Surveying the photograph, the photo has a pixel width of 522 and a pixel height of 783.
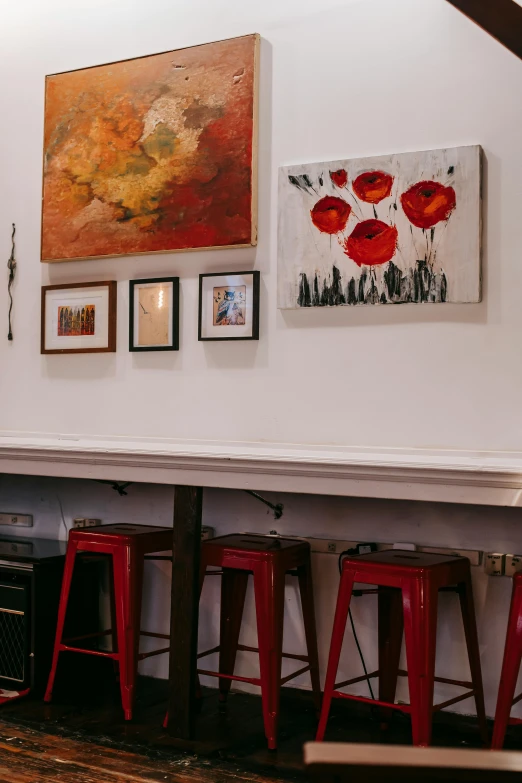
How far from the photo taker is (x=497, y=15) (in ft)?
6.56

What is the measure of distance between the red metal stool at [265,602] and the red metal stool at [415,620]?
0.21 metres

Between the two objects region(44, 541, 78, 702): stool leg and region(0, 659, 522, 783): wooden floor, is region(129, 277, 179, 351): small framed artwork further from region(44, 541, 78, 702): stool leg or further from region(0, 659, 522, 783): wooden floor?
region(0, 659, 522, 783): wooden floor

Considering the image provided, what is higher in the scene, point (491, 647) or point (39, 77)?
point (39, 77)

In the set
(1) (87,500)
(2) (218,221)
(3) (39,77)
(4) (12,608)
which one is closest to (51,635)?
(4) (12,608)

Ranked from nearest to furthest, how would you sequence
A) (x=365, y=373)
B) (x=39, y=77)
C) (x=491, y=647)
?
(x=491, y=647) < (x=365, y=373) < (x=39, y=77)

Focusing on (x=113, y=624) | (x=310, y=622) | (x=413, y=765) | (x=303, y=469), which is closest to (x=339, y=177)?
(x=303, y=469)

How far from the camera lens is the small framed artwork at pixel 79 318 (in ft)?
12.5

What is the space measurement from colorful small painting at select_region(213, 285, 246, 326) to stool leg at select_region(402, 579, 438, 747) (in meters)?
1.45

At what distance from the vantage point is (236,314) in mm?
3520

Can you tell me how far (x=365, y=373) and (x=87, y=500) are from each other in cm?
146

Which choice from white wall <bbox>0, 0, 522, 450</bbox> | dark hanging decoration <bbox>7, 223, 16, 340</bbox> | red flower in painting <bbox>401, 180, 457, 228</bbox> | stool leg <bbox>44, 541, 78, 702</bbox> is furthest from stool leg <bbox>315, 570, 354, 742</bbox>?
dark hanging decoration <bbox>7, 223, 16, 340</bbox>

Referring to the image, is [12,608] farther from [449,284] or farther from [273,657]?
[449,284]

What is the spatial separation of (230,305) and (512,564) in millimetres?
1548

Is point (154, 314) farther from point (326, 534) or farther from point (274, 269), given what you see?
point (326, 534)
